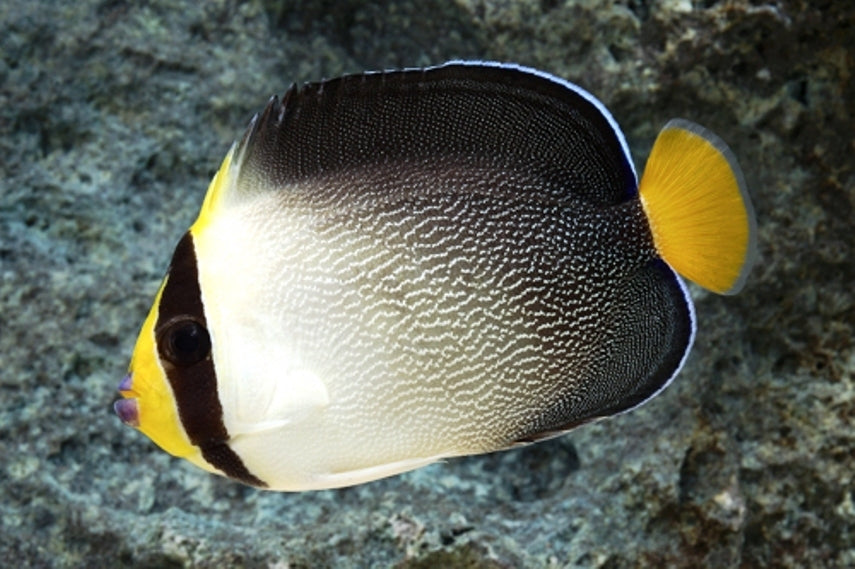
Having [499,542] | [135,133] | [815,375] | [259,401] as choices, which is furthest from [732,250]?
[135,133]

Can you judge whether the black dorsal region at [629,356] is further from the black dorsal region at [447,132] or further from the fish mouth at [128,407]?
the fish mouth at [128,407]

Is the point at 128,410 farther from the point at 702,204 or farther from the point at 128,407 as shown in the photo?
the point at 702,204

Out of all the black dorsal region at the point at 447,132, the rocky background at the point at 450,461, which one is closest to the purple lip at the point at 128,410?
the black dorsal region at the point at 447,132

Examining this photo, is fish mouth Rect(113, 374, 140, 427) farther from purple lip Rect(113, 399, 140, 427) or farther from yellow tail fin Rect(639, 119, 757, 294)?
yellow tail fin Rect(639, 119, 757, 294)

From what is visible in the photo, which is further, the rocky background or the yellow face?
the rocky background

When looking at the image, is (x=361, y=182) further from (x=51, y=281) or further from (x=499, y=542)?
(x=51, y=281)

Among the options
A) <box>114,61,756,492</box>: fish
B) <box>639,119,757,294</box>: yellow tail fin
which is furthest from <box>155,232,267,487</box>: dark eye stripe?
<box>639,119,757,294</box>: yellow tail fin
